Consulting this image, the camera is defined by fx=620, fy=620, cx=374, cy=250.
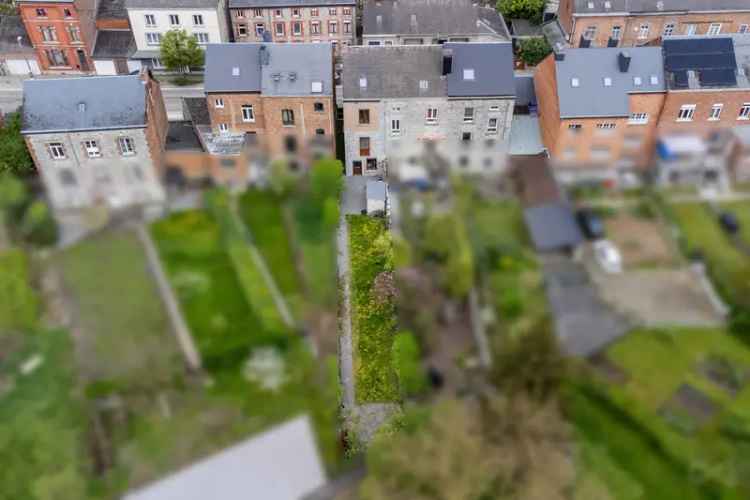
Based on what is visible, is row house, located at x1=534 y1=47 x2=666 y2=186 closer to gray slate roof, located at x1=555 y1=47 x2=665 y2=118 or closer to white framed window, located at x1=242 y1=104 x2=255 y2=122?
gray slate roof, located at x1=555 y1=47 x2=665 y2=118

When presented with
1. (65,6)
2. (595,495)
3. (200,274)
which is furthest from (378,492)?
(65,6)

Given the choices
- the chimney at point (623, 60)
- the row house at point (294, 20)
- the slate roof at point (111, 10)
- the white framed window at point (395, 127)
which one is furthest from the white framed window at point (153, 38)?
the chimney at point (623, 60)

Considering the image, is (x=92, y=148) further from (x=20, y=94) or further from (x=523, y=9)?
(x=523, y=9)

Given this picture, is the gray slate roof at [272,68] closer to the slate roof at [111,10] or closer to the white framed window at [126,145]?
the white framed window at [126,145]

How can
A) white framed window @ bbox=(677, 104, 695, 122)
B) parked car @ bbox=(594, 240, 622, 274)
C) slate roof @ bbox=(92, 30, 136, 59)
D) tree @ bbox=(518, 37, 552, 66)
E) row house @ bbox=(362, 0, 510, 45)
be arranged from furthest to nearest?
1. slate roof @ bbox=(92, 30, 136, 59)
2. tree @ bbox=(518, 37, 552, 66)
3. row house @ bbox=(362, 0, 510, 45)
4. white framed window @ bbox=(677, 104, 695, 122)
5. parked car @ bbox=(594, 240, 622, 274)

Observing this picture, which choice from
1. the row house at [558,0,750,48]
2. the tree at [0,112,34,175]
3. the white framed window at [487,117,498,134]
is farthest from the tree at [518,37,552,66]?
the tree at [0,112,34,175]
